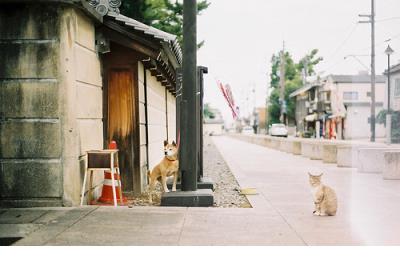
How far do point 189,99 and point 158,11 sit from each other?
10704mm

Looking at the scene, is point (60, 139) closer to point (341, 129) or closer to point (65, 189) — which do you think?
point (65, 189)

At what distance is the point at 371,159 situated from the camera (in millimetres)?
12734

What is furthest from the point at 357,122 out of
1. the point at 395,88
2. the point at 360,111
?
the point at 395,88

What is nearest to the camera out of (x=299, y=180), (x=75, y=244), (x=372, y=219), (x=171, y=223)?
(x=75, y=244)

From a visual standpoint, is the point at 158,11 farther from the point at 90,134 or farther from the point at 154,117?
the point at 90,134

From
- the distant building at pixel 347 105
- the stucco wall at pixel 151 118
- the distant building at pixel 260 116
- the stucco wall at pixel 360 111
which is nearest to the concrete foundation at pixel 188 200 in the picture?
the stucco wall at pixel 151 118

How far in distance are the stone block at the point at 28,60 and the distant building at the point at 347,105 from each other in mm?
42138

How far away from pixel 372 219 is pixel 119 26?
5182mm

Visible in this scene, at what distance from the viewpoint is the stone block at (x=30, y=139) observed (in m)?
6.55

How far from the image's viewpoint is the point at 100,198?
25.4 feet

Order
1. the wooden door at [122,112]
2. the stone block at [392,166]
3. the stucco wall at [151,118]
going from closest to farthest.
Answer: the wooden door at [122,112] → the stucco wall at [151,118] → the stone block at [392,166]

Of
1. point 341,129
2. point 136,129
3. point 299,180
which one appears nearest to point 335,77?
point 341,129

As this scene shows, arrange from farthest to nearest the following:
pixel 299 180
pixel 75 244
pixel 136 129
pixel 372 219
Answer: pixel 299 180
pixel 136 129
pixel 372 219
pixel 75 244

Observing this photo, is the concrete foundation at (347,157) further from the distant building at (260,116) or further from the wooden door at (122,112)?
the distant building at (260,116)
